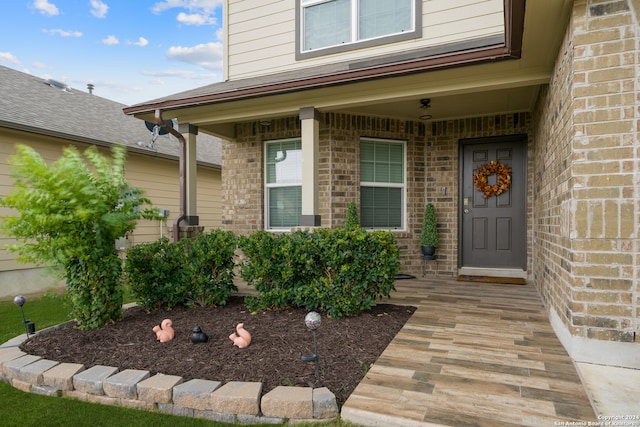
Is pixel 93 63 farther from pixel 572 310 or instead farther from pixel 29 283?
pixel 572 310

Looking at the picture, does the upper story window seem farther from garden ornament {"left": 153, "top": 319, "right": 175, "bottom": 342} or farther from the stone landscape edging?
the stone landscape edging

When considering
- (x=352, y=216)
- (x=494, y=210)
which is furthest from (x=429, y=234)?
(x=352, y=216)

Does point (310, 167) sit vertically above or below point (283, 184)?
above

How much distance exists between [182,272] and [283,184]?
2.64 m

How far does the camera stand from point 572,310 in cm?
267

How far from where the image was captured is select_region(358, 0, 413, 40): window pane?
5.70m

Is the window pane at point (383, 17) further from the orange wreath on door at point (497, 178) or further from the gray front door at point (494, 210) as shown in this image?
the orange wreath on door at point (497, 178)

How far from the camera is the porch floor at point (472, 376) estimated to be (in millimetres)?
1977

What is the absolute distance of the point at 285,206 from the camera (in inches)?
253

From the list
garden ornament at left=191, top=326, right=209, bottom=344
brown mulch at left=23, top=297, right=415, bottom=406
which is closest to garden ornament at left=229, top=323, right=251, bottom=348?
brown mulch at left=23, top=297, right=415, bottom=406

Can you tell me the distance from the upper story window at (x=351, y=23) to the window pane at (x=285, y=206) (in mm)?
2186

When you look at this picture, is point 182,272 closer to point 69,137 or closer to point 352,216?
point 352,216

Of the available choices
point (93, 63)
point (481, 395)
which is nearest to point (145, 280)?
point (481, 395)

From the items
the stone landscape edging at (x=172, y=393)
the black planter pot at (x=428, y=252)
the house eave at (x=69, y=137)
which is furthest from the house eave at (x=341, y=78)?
the stone landscape edging at (x=172, y=393)
